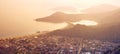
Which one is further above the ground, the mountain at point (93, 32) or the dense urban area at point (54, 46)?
the mountain at point (93, 32)

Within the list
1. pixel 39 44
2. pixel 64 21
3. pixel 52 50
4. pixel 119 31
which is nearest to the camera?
pixel 52 50

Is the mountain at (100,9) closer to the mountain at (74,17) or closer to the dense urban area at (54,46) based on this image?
the mountain at (74,17)

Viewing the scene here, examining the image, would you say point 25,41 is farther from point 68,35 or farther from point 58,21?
point 58,21

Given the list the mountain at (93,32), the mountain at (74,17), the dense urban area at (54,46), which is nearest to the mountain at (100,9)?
the mountain at (74,17)

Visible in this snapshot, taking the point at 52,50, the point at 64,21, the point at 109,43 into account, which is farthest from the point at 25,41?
the point at 64,21

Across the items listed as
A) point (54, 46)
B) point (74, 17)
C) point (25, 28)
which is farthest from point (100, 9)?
point (54, 46)

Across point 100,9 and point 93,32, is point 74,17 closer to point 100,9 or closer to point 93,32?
point 100,9

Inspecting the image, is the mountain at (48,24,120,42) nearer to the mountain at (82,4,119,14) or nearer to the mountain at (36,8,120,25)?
the mountain at (36,8,120,25)

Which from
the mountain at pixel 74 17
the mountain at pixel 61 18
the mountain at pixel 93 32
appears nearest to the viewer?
the mountain at pixel 93 32

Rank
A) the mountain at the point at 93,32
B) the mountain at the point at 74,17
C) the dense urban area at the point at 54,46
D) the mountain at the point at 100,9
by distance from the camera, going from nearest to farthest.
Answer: the dense urban area at the point at 54,46
the mountain at the point at 93,32
the mountain at the point at 74,17
the mountain at the point at 100,9
